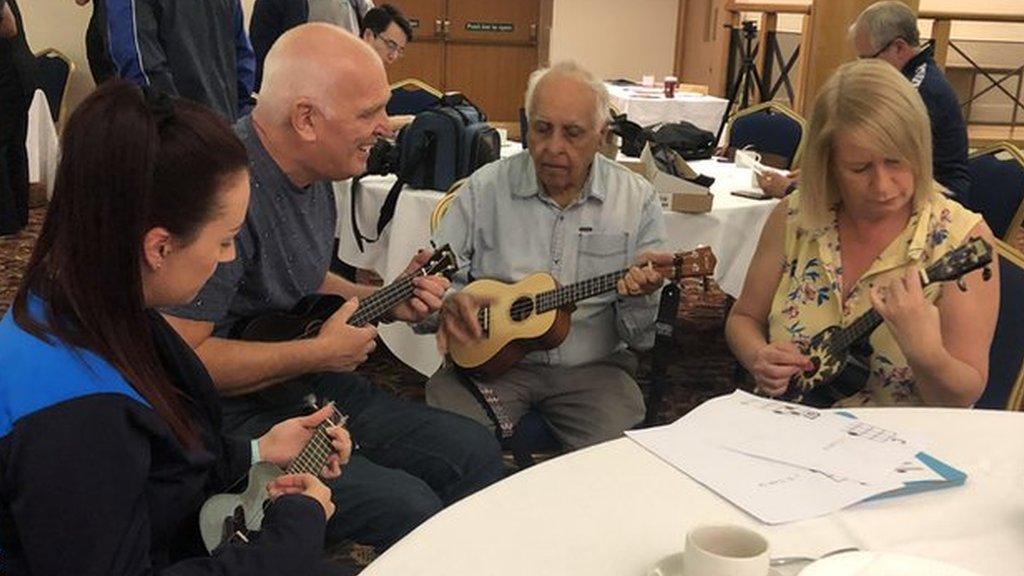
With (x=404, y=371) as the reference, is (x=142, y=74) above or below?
above

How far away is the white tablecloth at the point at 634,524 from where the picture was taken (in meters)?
0.97

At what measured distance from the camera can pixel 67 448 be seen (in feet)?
3.22

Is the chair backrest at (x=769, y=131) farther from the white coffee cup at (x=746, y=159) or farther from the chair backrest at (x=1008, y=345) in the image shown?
the chair backrest at (x=1008, y=345)

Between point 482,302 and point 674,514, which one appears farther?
point 482,302

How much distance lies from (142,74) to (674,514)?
101 inches

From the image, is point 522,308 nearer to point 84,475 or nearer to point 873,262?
point 873,262

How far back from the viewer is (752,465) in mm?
1188

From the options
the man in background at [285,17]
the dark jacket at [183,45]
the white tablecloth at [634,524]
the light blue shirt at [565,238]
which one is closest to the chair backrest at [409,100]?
the man in background at [285,17]

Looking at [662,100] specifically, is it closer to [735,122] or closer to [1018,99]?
[735,122]

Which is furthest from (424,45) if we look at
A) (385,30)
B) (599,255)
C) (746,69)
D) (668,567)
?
(668,567)

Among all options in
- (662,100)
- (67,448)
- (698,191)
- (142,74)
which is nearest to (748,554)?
(67,448)

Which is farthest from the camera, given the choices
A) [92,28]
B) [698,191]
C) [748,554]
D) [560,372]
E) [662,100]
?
[662,100]

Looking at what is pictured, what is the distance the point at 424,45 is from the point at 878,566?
9.04 metres

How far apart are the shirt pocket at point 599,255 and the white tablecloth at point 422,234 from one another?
717mm
